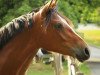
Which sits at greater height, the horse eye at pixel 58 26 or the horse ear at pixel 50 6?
the horse ear at pixel 50 6

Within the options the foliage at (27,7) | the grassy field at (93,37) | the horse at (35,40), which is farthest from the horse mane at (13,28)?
the grassy field at (93,37)

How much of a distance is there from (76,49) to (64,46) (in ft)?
0.42

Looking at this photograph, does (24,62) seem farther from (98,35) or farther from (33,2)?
(98,35)

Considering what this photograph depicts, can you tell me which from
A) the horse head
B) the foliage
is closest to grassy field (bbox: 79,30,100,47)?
the foliage

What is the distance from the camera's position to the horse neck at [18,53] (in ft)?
13.9

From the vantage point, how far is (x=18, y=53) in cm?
426

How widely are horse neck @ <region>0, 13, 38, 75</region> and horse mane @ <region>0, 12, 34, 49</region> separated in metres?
0.05

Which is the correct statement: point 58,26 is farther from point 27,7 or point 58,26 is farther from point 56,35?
point 27,7

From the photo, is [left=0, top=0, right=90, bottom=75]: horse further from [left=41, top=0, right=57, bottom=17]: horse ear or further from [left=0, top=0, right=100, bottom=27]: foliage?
[left=0, top=0, right=100, bottom=27]: foliage

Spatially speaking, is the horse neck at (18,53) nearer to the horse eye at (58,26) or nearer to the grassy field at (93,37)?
the horse eye at (58,26)

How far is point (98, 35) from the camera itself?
1521 inches

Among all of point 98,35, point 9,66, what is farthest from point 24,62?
point 98,35

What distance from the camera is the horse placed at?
419cm

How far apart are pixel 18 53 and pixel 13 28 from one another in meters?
0.26
